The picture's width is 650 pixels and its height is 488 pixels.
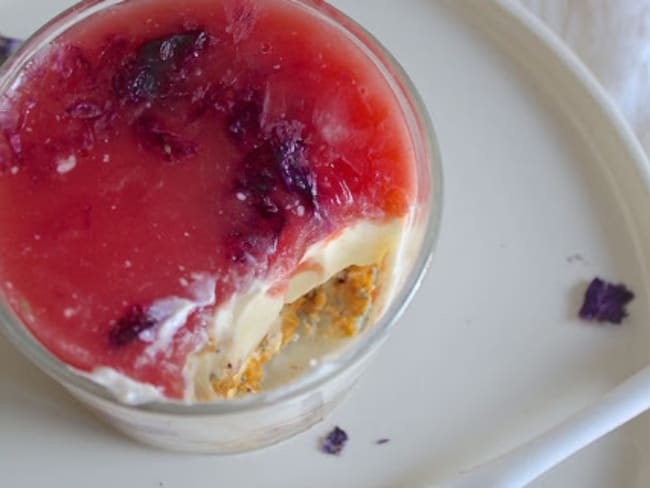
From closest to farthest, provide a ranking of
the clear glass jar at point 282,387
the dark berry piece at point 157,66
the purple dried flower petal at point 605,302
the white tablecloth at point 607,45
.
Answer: the clear glass jar at point 282,387 → the dark berry piece at point 157,66 → the purple dried flower petal at point 605,302 → the white tablecloth at point 607,45

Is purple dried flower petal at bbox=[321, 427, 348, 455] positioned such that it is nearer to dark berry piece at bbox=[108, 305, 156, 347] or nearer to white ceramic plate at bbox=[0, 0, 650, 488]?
white ceramic plate at bbox=[0, 0, 650, 488]

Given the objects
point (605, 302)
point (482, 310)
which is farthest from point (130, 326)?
point (605, 302)

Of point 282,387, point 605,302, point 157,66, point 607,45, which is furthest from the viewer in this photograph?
point 607,45

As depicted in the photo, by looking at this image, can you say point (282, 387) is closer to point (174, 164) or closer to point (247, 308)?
point (247, 308)

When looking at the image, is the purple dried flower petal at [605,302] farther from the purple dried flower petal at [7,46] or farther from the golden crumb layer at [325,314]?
the purple dried flower petal at [7,46]

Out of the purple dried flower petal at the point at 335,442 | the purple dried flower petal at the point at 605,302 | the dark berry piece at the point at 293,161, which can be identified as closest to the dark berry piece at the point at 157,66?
the dark berry piece at the point at 293,161

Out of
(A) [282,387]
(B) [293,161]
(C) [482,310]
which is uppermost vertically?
(B) [293,161]
